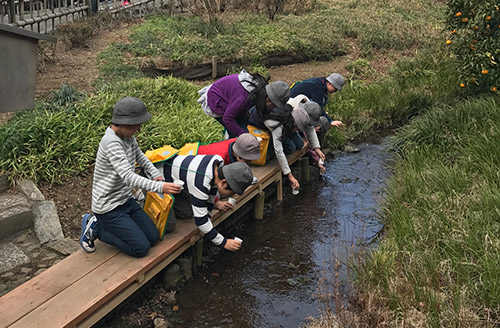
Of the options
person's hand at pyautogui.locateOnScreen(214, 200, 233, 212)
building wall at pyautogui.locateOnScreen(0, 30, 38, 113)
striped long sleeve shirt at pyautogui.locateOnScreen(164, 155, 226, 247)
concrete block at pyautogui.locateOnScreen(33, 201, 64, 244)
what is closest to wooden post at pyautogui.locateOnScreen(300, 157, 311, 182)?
person's hand at pyautogui.locateOnScreen(214, 200, 233, 212)

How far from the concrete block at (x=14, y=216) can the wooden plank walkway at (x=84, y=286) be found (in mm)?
1316

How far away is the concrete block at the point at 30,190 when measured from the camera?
18.3 ft

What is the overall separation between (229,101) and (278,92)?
70 centimetres

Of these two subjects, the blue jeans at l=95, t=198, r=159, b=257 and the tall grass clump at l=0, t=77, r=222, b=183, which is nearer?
the blue jeans at l=95, t=198, r=159, b=257

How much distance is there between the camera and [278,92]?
5555 millimetres

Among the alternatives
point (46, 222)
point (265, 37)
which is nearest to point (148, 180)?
point (46, 222)

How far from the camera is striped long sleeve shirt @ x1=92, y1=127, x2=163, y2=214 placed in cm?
402

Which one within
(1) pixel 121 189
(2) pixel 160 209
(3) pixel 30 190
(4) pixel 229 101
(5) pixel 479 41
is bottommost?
(3) pixel 30 190

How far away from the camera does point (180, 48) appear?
11109 mm

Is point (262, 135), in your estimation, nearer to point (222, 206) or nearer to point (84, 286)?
point (222, 206)

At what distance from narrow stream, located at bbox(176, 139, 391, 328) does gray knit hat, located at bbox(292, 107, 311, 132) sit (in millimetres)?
1124

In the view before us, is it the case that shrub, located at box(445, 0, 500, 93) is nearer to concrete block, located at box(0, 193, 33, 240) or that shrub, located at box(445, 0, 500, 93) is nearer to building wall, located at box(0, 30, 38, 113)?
concrete block, located at box(0, 193, 33, 240)

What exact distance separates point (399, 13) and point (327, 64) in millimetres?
6275

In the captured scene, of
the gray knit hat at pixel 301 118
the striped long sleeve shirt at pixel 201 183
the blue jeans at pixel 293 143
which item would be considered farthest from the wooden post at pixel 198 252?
the blue jeans at pixel 293 143
